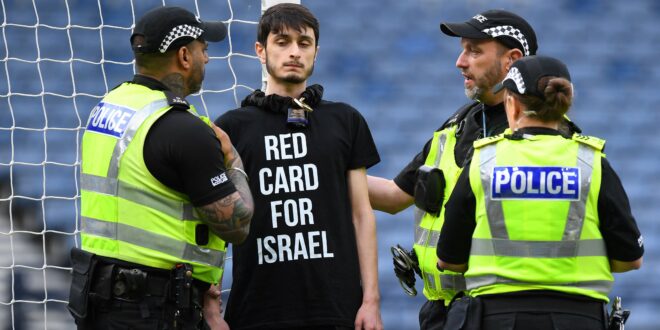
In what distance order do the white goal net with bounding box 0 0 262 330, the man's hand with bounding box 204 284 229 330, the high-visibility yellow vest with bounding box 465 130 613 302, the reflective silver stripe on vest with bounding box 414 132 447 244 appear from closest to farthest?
1. the high-visibility yellow vest with bounding box 465 130 613 302
2. the man's hand with bounding box 204 284 229 330
3. the reflective silver stripe on vest with bounding box 414 132 447 244
4. the white goal net with bounding box 0 0 262 330

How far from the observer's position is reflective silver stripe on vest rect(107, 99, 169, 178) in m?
3.46

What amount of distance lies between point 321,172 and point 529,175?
84 cm

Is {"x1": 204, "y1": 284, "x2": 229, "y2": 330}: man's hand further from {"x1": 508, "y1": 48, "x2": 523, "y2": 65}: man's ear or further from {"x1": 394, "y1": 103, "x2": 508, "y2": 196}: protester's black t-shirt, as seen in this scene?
{"x1": 508, "y1": 48, "x2": 523, "y2": 65}: man's ear

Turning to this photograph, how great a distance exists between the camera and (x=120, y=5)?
7.10 meters

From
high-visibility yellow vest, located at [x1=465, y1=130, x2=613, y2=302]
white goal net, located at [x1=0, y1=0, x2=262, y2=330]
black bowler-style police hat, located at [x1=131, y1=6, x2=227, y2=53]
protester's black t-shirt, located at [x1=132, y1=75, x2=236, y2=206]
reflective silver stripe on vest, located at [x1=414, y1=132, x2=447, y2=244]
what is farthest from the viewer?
white goal net, located at [x1=0, y1=0, x2=262, y2=330]

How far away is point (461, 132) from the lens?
12.8 ft

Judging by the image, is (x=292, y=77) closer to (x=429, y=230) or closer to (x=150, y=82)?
(x=150, y=82)

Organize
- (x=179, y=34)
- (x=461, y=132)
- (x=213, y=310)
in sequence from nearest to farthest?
(x=179, y=34) → (x=213, y=310) → (x=461, y=132)

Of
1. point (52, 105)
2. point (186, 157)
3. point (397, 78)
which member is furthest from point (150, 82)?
point (397, 78)

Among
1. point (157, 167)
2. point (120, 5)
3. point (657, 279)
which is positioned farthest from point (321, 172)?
point (657, 279)

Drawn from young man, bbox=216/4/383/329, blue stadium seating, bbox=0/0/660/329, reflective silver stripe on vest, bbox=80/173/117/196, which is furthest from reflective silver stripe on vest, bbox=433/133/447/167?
blue stadium seating, bbox=0/0/660/329

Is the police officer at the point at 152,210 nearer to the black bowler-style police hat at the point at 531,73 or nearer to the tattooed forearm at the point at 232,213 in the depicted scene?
the tattooed forearm at the point at 232,213

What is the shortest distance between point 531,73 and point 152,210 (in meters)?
1.15

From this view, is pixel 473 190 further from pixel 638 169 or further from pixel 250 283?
pixel 638 169
